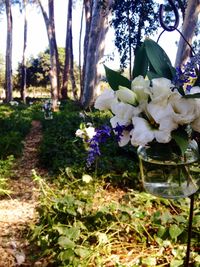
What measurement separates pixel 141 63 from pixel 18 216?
2.73 m

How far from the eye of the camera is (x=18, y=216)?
367cm

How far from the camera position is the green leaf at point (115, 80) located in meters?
1.33

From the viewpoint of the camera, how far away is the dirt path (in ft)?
9.08

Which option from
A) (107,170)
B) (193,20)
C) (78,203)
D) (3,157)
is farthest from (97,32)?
(78,203)

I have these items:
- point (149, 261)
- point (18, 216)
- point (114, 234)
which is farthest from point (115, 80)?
point (18, 216)

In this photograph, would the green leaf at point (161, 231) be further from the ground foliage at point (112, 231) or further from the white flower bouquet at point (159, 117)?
the white flower bouquet at point (159, 117)

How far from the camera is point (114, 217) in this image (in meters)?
2.89

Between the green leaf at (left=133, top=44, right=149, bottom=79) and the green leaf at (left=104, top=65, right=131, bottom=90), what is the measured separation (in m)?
0.08

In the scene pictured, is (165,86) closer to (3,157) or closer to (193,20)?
(3,157)

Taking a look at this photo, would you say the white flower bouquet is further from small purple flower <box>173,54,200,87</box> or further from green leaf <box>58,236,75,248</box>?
green leaf <box>58,236,75,248</box>

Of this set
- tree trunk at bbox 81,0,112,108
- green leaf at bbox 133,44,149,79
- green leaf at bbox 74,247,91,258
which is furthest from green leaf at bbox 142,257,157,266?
tree trunk at bbox 81,0,112,108

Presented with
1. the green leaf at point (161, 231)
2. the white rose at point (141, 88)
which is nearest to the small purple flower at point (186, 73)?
the white rose at point (141, 88)

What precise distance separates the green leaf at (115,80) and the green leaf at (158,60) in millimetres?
117

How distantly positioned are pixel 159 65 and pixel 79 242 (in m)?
1.75
